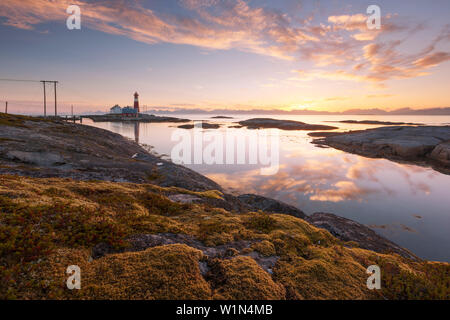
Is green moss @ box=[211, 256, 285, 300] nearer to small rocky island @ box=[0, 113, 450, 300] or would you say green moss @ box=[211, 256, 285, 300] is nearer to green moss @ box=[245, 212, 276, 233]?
small rocky island @ box=[0, 113, 450, 300]

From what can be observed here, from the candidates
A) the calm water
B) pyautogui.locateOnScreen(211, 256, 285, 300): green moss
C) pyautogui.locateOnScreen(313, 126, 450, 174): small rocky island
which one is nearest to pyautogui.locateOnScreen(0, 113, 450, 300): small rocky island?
pyautogui.locateOnScreen(211, 256, 285, 300): green moss

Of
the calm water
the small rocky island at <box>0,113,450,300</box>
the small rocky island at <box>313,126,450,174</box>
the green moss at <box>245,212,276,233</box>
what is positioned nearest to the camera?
the small rocky island at <box>0,113,450,300</box>

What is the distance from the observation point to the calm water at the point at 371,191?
17.4 metres

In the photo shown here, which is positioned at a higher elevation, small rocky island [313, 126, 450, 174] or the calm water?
small rocky island [313, 126, 450, 174]

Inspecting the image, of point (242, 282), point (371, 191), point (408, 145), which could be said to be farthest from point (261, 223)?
point (408, 145)

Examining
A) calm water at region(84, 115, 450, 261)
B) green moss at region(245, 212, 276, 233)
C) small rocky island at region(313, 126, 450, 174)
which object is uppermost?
small rocky island at region(313, 126, 450, 174)

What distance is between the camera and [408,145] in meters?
48.8

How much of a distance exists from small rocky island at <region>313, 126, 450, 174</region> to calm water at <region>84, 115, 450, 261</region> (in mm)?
8222

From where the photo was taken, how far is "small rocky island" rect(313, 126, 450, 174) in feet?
143

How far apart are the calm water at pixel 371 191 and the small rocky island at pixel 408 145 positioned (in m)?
8.22

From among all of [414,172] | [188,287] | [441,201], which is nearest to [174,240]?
[188,287]

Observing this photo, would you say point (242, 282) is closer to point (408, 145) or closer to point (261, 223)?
point (261, 223)

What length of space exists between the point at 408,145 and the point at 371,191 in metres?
34.6

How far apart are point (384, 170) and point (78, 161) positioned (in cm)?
4855
